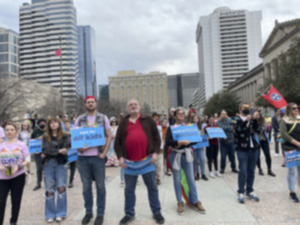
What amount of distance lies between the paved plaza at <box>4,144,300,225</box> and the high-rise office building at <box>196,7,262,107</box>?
458 feet

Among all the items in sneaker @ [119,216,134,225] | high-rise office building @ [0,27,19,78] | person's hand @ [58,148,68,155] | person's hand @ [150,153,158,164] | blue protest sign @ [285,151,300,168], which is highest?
high-rise office building @ [0,27,19,78]

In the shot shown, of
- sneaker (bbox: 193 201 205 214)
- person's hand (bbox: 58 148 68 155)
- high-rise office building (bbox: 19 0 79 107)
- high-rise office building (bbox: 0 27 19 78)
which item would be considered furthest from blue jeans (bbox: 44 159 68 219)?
high-rise office building (bbox: 19 0 79 107)

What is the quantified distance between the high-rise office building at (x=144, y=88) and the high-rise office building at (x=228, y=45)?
31096mm

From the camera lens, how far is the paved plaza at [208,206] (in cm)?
416

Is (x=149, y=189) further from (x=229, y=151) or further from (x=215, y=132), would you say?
(x=229, y=151)

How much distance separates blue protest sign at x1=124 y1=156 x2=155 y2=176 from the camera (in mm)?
4039

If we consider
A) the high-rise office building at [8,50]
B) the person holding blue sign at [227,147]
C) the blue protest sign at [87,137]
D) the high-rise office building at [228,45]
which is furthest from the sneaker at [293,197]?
the high-rise office building at [228,45]

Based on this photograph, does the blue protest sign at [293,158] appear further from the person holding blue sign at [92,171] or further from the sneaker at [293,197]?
the person holding blue sign at [92,171]

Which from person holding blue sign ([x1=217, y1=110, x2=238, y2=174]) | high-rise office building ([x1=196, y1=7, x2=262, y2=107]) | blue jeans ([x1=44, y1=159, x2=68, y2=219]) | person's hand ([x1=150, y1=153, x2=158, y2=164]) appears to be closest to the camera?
person's hand ([x1=150, y1=153, x2=158, y2=164])

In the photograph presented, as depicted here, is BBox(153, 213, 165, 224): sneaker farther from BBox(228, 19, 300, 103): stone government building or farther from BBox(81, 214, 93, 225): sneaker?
BBox(228, 19, 300, 103): stone government building

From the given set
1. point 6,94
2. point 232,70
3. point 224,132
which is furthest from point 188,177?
point 232,70

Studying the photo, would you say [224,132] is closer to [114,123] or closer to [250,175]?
[250,175]

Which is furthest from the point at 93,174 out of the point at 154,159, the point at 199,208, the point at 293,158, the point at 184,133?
the point at 293,158

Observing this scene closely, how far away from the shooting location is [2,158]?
12.8ft
